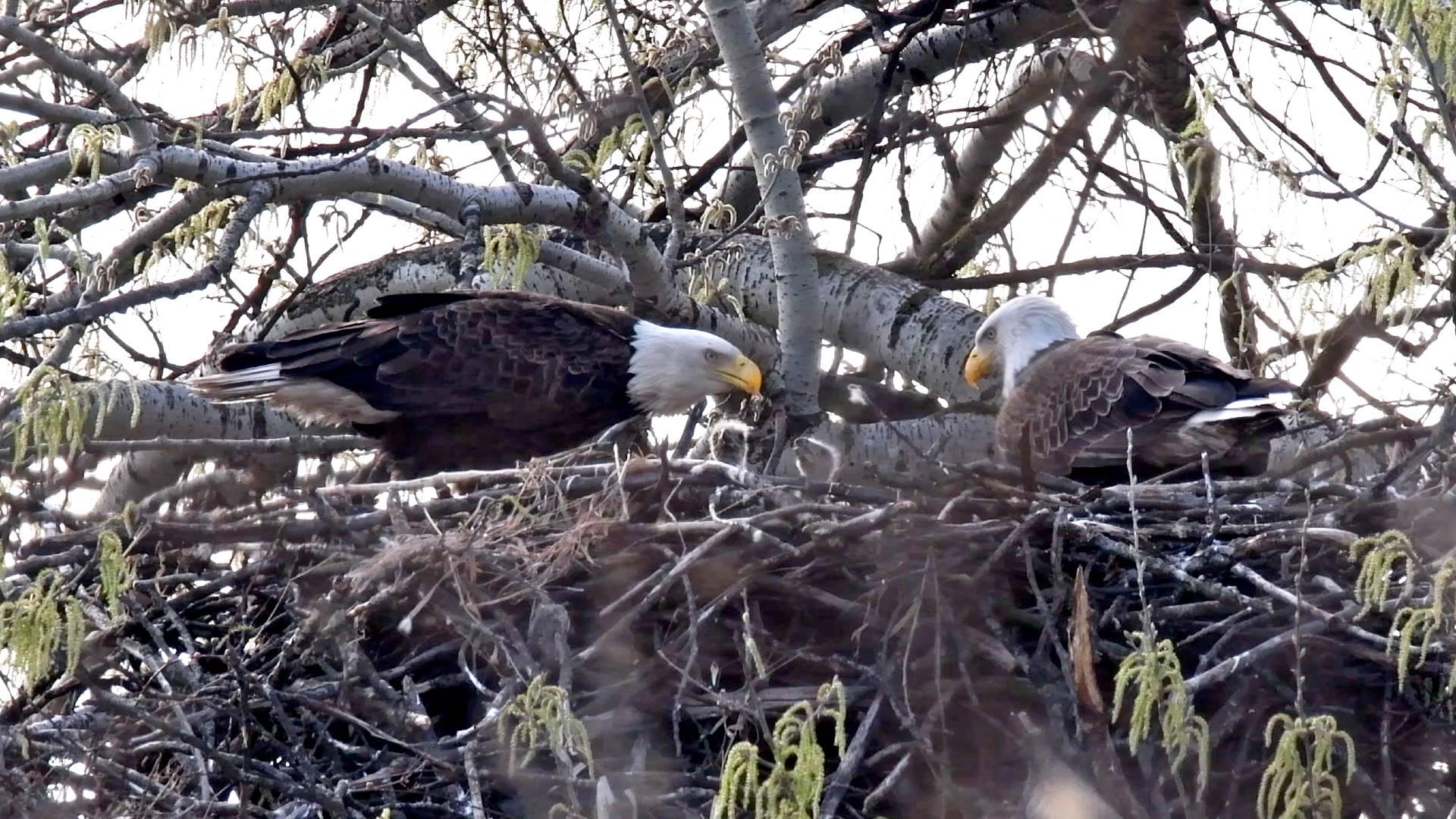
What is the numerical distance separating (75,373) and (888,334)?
2779mm

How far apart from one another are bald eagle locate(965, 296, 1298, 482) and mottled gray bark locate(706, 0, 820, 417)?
2.30 feet

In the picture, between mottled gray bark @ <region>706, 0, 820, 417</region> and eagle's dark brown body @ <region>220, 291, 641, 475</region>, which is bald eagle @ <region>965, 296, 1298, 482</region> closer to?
mottled gray bark @ <region>706, 0, 820, 417</region>

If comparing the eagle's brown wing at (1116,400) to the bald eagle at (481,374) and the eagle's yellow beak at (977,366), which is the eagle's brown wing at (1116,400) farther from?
the bald eagle at (481,374)

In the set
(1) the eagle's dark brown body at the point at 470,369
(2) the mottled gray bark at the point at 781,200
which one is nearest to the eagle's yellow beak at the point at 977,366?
(2) the mottled gray bark at the point at 781,200

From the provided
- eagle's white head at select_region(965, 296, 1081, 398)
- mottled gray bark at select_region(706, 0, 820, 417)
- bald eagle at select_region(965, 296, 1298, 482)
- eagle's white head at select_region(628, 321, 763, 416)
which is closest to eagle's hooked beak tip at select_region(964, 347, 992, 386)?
eagle's white head at select_region(965, 296, 1081, 398)

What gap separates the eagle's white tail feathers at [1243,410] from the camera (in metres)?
5.27

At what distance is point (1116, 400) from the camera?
5.63 meters

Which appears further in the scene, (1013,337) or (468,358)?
(1013,337)

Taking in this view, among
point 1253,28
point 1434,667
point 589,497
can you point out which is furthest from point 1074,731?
point 1253,28

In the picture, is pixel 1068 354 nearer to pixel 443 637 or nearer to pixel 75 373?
pixel 443 637

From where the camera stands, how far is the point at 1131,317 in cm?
703

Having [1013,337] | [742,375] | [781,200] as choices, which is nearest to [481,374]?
[742,375]

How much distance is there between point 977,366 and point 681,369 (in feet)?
3.55

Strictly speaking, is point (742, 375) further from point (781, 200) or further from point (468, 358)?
point (468, 358)
